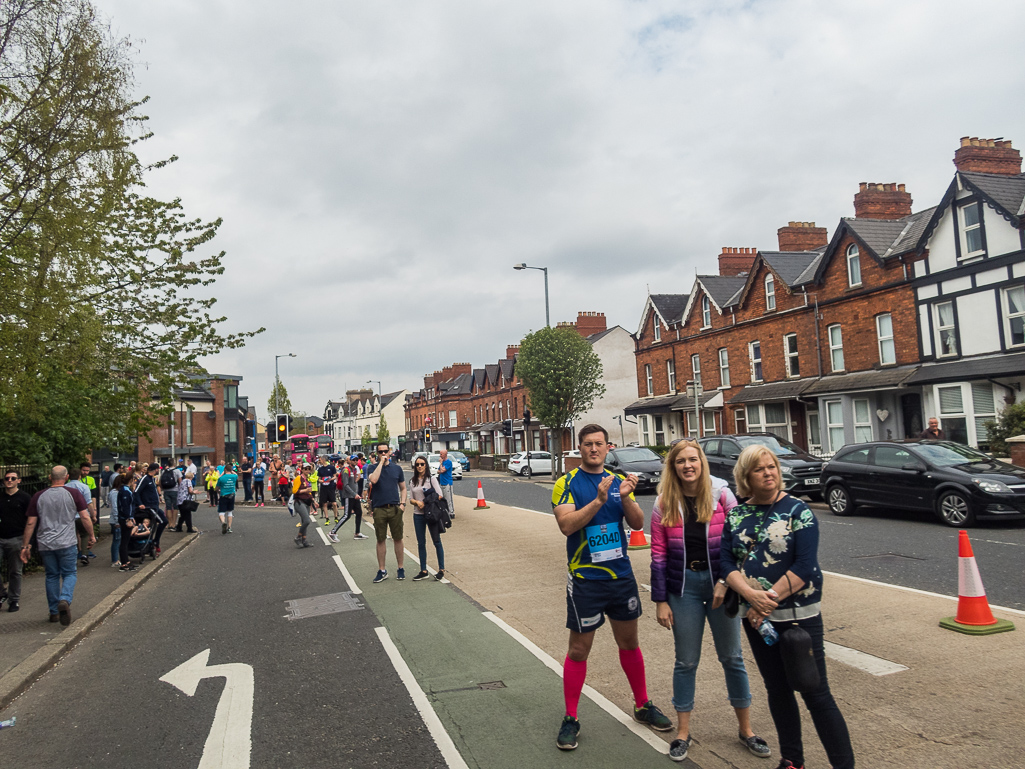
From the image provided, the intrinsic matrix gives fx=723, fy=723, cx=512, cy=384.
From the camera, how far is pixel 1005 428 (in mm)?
18844

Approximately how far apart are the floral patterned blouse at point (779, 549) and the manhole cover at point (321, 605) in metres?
5.94

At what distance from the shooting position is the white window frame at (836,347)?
88.4 ft

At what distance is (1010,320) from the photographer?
20766 mm

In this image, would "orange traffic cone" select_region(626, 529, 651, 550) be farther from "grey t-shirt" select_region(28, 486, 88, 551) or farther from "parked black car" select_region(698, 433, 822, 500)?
"grey t-shirt" select_region(28, 486, 88, 551)

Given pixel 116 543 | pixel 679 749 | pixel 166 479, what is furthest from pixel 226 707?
pixel 166 479

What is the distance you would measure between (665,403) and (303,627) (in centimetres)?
3165

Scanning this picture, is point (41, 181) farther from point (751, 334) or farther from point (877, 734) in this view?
point (751, 334)

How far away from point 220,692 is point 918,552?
30.9ft

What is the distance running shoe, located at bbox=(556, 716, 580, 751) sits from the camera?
13.6 feet

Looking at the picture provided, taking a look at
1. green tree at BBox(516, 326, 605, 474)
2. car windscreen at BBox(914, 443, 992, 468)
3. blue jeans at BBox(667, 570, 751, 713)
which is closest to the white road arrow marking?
blue jeans at BBox(667, 570, 751, 713)

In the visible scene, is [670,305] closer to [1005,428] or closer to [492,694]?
[1005,428]

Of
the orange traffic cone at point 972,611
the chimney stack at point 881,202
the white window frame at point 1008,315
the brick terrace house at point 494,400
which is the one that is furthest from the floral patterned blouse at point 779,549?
the brick terrace house at point 494,400

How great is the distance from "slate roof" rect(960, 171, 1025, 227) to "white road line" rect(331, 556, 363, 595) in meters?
20.2

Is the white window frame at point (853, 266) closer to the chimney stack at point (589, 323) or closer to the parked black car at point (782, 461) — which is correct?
the parked black car at point (782, 461)
